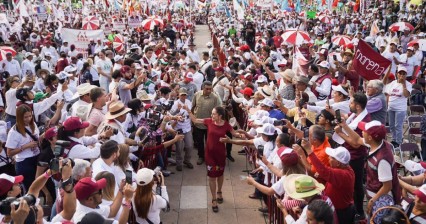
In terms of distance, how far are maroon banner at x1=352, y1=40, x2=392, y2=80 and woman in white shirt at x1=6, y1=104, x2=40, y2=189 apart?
19.0 feet

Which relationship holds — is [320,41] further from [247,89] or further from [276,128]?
[276,128]

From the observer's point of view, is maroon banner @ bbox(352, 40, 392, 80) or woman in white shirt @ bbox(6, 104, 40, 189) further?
maroon banner @ bbox(352, 40, 392, 80)

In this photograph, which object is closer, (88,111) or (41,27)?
(88,111)

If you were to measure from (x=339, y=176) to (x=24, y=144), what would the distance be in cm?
430

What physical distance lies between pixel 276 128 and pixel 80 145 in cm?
279

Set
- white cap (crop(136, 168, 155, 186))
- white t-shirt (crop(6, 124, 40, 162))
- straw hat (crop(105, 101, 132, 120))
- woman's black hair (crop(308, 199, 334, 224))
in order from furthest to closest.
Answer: straw hat (crop(105, 101, 132, 120)), white t-shirt (crop(6, 124, 40, 162)), white cap (crop(136, 168, 155, 186)), woman's black hair (crop(308, 199, 334, 224))

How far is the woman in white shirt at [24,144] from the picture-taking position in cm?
591

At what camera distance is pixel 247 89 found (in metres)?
9.32

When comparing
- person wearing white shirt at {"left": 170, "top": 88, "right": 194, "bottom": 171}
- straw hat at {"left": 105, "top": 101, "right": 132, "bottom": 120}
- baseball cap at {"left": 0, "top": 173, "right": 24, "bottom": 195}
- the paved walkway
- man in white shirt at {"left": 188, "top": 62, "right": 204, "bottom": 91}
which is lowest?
the paved walkway

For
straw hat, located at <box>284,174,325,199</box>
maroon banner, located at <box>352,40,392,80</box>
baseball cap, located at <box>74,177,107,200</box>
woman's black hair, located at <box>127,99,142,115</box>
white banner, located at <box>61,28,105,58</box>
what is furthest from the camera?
white banner, located at <box>61,28,105,58</box>

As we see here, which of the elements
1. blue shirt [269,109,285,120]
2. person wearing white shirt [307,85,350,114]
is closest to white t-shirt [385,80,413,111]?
person wearing white shirt [307,85,350,114]

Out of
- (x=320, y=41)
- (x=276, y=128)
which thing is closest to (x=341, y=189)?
(x=276, y=128)

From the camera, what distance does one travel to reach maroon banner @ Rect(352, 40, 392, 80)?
780 cm

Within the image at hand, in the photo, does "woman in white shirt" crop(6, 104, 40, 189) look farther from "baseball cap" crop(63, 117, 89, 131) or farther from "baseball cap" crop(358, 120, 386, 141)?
"baseball cap" crop(358, 120, 386, 141)
